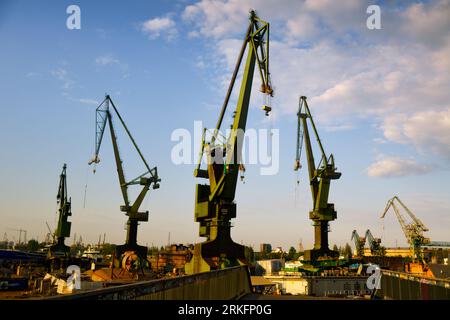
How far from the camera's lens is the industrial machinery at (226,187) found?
50.4 meters

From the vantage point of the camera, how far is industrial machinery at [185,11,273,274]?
50.4 m

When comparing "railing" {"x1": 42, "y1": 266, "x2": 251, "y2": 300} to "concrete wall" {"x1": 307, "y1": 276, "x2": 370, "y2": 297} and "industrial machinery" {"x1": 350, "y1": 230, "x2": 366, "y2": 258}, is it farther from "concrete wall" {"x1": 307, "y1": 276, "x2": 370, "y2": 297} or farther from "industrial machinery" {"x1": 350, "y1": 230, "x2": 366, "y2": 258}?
"industrial machinery" {"x1": 350, "y1": 230, "x2": 366, "y2": 258}

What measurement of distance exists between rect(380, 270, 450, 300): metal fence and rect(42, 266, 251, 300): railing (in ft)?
24.4

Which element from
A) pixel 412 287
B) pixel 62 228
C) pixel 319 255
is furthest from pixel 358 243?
pixel 412 287

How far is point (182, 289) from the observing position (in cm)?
1088

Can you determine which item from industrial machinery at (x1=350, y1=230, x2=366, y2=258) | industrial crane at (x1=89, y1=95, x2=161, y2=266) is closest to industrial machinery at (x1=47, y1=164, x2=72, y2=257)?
industrial crane at (x1=89, y1=95, x2=161, y2=266)

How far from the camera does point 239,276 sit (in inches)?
763

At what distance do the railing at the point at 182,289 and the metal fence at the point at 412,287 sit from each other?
744 cm

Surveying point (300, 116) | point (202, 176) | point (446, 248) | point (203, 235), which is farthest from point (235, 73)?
point (446, 248)

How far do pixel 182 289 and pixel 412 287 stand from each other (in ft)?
33.3

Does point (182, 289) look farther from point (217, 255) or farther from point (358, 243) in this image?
point (358, 243)
